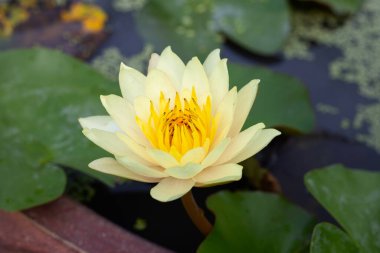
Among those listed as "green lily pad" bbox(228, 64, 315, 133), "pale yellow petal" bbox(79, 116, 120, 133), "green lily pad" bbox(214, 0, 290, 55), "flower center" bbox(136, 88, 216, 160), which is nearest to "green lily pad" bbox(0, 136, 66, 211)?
"pale yellow petal" bbox(79, 116, 120, 133)

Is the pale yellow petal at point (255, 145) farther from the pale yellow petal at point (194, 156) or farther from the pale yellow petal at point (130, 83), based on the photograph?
the pale yellow petal at point (130, 83)

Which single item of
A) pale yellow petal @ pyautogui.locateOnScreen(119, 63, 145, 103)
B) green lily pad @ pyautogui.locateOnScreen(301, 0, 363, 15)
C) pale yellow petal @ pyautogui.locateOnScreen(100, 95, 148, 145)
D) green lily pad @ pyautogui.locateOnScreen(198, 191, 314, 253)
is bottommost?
green lily pad @ pyautogui.locateOnScreen(198, 191, 314, 253)

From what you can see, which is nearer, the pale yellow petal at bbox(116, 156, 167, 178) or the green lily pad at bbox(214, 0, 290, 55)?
the pale yellow petal at bbox(116, 156, 167, 178)

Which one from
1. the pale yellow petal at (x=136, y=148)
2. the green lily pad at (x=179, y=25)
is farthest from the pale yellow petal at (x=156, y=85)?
the green lily pad at (x=179, y=25)

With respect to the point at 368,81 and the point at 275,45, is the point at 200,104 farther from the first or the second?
the point at 368,81

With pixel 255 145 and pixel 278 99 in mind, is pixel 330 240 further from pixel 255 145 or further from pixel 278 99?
pixel 278 99

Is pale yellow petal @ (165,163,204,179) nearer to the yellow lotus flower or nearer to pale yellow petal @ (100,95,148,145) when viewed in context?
the yellow lotus flower

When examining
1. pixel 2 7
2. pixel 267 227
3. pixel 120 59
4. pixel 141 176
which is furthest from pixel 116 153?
pixel 2 7
